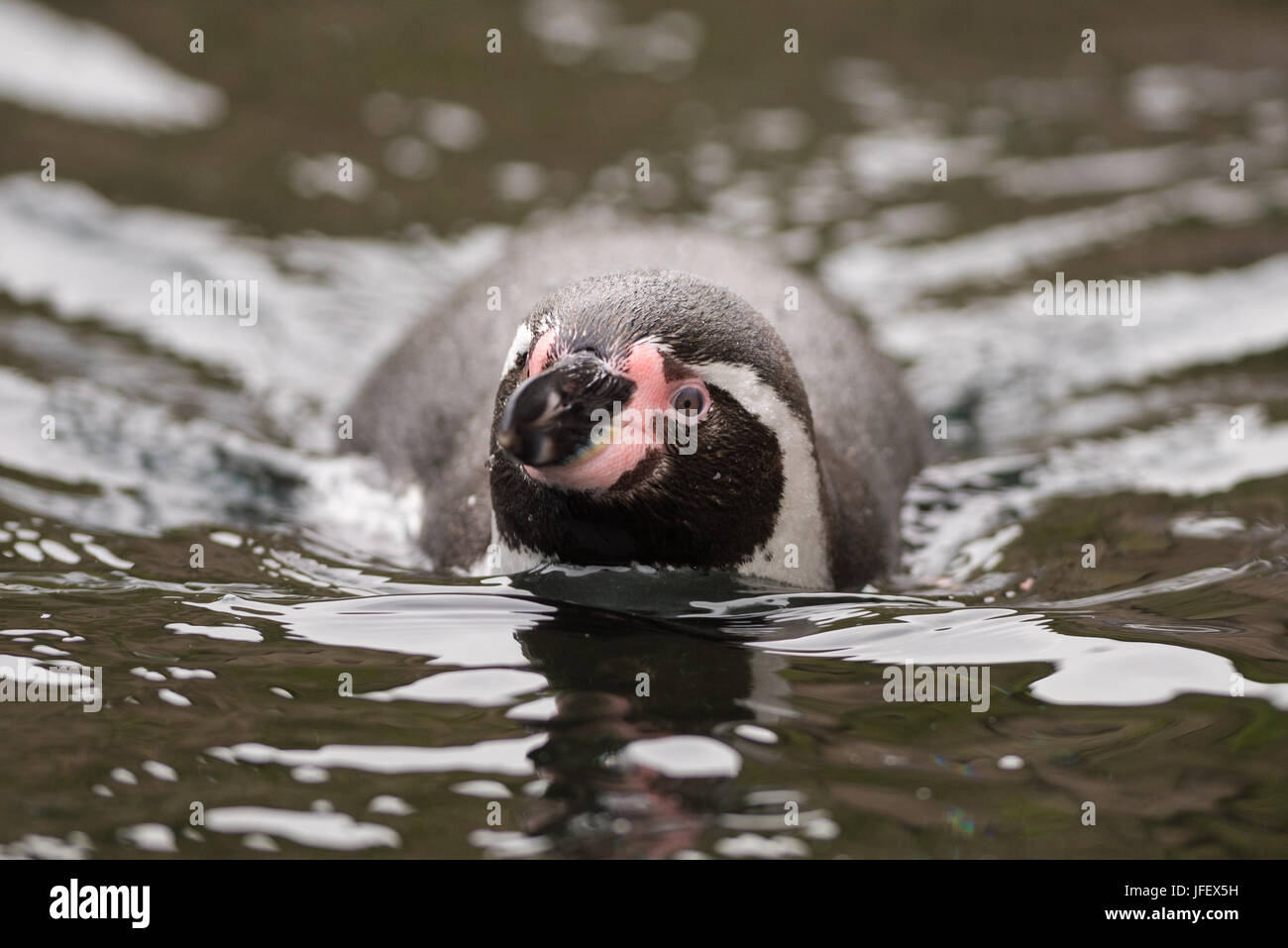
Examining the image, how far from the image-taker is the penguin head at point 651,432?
14.8ft

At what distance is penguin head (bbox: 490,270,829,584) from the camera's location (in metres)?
4.51

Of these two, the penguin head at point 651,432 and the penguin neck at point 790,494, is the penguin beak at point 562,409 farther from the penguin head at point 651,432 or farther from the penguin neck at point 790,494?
the penguin neck at point 790,494

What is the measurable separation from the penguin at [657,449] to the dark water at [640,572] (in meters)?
0.18

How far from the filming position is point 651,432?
4660 mm

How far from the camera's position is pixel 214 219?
9.91 metres

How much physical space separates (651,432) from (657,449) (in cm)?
6

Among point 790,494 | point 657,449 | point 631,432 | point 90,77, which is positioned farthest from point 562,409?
point 90,77

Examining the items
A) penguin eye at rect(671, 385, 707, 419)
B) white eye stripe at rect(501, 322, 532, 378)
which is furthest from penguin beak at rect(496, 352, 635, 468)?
white eye stripe at rect(501, 322, 532, 378)

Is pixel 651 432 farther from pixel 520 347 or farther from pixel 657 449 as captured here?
pixel 520 347

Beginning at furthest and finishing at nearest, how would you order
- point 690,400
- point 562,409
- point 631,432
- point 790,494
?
point 790,494
point 690,400
point 631,432
point 562,409

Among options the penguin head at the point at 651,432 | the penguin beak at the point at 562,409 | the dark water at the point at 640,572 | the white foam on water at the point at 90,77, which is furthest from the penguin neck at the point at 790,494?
the white foam on water at the point at 90,77

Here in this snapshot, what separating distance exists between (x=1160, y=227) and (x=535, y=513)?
6753 millimetres

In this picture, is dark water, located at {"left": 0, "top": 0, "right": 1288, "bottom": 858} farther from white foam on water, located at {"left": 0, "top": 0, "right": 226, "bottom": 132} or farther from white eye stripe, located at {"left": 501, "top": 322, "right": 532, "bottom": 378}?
white eye stripe, located at {"left": 501, "top": 322, "right": 532, "bottom": 378}

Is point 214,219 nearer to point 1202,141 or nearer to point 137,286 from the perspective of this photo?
point 137,286
